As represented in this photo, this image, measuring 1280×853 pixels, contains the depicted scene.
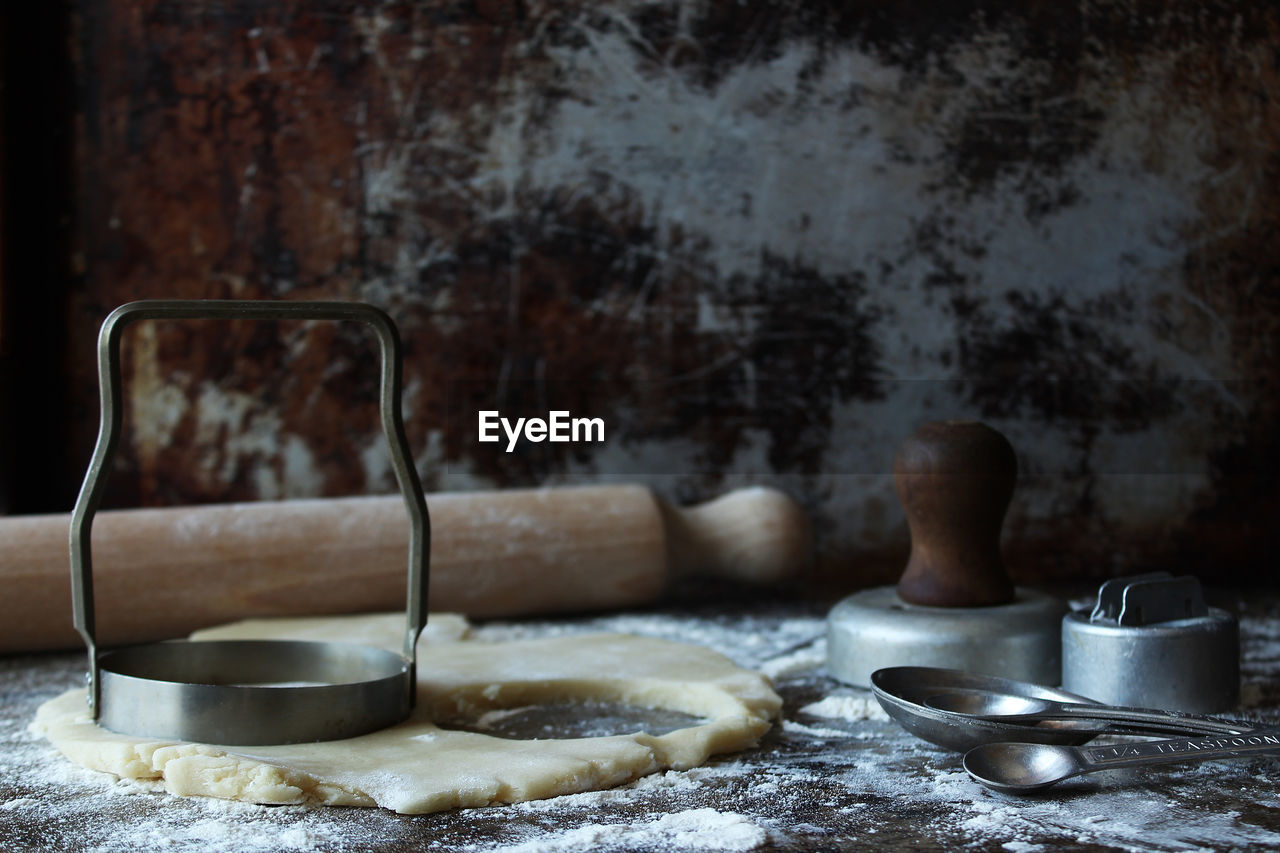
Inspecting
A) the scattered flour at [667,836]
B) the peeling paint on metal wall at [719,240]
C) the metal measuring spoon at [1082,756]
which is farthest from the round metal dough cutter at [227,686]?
the peeling paint on metal wall at [719,240]

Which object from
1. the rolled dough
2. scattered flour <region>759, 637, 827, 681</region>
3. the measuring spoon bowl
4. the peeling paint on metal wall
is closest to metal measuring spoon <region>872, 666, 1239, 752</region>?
the measuring spoon bowl

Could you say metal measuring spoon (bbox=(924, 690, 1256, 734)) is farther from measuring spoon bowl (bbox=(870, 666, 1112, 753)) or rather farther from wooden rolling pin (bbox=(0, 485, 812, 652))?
wooden rolling pin (bbox=(0, 485, 812, 652))

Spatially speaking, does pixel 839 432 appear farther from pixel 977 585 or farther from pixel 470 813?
pixel 470 813

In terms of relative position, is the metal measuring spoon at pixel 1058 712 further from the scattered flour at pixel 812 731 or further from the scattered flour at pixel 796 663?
the scattered flour at pixel 796 663

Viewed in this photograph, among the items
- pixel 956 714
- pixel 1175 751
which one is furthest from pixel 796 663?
pixel 1175 751

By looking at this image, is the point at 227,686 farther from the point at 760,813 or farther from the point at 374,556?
the point at 374,556

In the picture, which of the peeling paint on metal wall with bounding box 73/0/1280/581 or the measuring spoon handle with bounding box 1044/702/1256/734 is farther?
the peeling paint on metal wall with bounding box 73/0/1280/581
